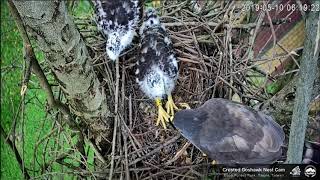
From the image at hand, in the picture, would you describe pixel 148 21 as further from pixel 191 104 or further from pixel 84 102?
pixel 84 102

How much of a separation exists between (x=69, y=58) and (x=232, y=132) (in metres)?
0.68

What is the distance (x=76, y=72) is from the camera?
58.6 inches

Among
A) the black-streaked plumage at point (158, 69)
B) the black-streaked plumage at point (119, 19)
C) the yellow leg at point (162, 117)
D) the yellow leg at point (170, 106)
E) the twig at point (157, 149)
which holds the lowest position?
the twig at point (157, 149)

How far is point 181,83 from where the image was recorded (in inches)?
80.3

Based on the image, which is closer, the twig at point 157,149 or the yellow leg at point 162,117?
the twig at point 157,149

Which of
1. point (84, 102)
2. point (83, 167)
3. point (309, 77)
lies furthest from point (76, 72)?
point (309, 77)

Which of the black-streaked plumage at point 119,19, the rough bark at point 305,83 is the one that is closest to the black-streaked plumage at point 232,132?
the rough bark at point 305,83

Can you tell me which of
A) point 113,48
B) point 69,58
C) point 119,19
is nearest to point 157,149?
point 113,48

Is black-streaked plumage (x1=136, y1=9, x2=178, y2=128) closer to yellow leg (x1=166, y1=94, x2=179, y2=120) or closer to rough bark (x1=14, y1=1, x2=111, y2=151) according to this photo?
yellow leg (x1=166, y1=94, x2=179, y2=120)

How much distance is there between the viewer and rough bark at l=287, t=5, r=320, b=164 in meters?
1.17

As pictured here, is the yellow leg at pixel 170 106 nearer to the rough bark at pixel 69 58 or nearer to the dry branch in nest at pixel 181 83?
the dry branch in nest at pixel 181 83

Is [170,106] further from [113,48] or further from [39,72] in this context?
[39,72]

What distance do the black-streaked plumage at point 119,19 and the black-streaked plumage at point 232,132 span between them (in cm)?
49

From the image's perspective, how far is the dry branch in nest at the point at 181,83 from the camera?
1.81 m
